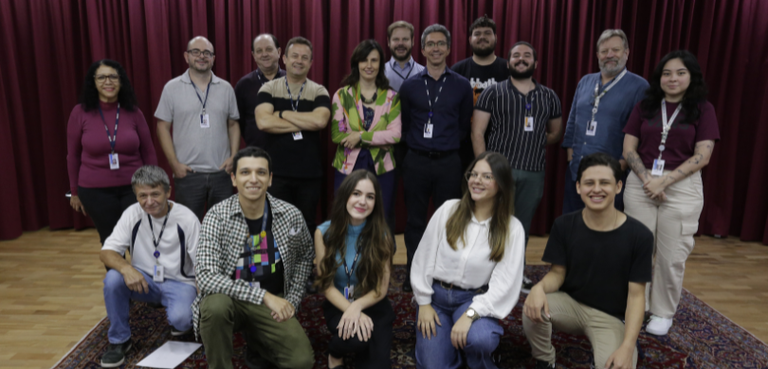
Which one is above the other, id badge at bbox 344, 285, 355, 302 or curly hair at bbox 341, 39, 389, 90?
curly hair at bbox 341, 39, 389, 90

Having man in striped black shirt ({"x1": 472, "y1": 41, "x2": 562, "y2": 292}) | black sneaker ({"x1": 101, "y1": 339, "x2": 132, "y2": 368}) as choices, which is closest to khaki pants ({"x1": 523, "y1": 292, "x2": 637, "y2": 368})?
man in striped black shirt ({"x1": 472, "y1": 41, "x2": 562, "y2": 292})

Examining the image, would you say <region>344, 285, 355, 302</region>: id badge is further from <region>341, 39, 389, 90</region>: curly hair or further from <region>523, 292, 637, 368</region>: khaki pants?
<region>341, 39, 389, 90</region>: curly hair

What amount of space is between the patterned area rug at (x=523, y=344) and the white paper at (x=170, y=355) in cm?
4

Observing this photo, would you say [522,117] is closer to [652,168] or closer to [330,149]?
[652,168]

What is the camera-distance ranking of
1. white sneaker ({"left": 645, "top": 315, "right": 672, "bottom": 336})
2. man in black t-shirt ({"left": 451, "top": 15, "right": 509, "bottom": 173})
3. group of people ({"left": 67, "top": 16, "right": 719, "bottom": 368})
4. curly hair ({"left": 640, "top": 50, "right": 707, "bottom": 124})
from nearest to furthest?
group of people ({"left": 67, "top": 16, "right": 719, "bottom": 368}) < curly hair ({"left": 640, "top": 50, "right": 707, "bottom": 124}) < white sneaker ({"left": 645, "top": 315, "right": 672, "bottom": 336}) < man in black t-shirt ({"left": 451, "top": 15, "right": 509, "bottom": 173})

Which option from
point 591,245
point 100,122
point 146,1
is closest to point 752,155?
point 591,245

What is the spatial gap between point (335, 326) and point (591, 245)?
125cm

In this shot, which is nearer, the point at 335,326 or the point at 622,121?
the point at 335,326

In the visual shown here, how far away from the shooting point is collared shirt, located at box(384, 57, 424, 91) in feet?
11.5

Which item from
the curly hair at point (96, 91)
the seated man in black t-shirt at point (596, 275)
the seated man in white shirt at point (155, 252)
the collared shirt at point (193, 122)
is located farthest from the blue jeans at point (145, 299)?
the seated man in black t-shirt at point (596, 275)

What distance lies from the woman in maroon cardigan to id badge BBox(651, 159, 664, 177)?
3.11 m

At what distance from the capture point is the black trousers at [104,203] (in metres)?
Answer: 2.87

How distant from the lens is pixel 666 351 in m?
2.52

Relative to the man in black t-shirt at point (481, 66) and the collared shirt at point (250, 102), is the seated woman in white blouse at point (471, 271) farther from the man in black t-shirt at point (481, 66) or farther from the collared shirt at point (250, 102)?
the collared shirt at point (250, 102)
